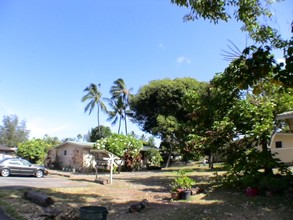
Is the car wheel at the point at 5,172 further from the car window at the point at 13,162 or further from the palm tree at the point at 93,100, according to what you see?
the palm tree at the point at 93,100

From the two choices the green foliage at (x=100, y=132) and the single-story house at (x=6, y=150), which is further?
the green foliage at (x=100, y=132)

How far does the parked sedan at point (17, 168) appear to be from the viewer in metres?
23.8

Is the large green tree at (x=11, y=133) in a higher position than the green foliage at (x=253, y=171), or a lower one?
higher

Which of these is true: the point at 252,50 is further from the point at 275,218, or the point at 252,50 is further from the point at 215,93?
the point at 215,93

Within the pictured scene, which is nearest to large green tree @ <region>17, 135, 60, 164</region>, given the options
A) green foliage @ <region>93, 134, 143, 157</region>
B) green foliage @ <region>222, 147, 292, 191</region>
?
green foliage @ <region>93, 134, 143, 157</region>

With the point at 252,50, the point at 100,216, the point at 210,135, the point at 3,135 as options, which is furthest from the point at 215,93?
the point at 3,135

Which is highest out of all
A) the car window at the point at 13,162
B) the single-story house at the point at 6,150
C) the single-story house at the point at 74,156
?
the single-story house at the point at 6,150

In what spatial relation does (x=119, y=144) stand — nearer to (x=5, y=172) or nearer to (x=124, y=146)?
(x=124, y=146)

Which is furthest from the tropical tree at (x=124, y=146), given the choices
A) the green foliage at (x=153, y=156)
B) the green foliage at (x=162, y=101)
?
the green foliage at (x=162, y=101)

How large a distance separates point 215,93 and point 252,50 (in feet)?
28.2

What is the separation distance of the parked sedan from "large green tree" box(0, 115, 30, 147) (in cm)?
4770

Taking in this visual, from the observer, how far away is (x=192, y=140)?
1591cm

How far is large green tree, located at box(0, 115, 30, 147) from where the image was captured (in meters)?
68.9

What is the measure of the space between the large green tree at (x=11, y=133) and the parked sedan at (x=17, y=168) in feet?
157
